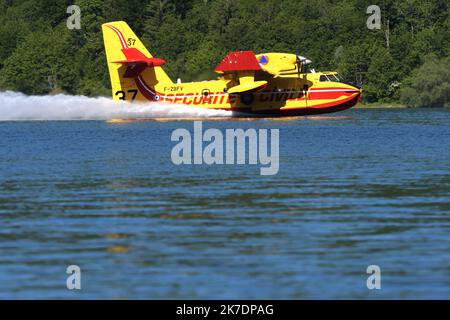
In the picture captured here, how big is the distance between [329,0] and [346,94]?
313 ft

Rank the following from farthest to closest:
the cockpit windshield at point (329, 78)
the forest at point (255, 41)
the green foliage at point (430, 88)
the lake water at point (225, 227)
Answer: the forest at point (255, 41), the green foliage at point (430, 88), the cockpit windshield at point (329, 78), the lake water at point (225, 227)

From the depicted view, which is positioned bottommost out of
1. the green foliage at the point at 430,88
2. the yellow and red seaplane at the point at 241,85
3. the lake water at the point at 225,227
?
the green foliage at the point at 430,88

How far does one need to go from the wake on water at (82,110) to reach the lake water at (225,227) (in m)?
32.0

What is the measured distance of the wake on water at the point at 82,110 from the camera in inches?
3011

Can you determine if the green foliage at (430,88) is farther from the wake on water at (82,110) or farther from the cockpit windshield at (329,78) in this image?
the wake on water at (82,110)

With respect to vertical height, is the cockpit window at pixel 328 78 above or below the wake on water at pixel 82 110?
above

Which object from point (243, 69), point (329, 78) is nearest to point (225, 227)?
point (243, 69)

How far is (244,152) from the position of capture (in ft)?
153

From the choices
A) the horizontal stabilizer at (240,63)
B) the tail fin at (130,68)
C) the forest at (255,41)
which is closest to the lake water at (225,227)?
the horizontal stabilizer at (240,63)

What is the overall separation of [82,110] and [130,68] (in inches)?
299

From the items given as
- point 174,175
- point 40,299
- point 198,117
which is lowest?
point 198,117

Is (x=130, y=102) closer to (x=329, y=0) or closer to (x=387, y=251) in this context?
(x=387, y=251)

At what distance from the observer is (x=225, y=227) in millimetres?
23250
